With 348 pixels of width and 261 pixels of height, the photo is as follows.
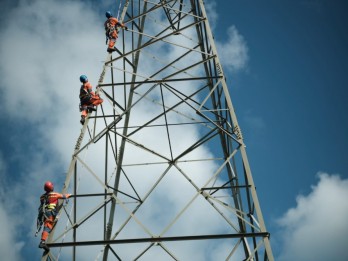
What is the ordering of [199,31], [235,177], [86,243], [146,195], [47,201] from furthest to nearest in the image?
1. [199,31]
2. [235,177]
3. [146,195]
4. [47,201]
5. [86,243]

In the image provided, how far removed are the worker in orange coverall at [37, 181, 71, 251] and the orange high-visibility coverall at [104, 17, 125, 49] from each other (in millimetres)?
4963

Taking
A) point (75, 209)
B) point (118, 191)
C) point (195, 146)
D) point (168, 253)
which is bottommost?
point (168, 253)

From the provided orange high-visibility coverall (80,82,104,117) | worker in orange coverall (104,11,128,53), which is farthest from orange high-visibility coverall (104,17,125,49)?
orange high-visibility coverall (80,82,104,117)

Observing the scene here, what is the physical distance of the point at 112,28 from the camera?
11.3 m

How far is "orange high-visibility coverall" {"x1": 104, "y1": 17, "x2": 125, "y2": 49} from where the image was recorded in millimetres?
10898

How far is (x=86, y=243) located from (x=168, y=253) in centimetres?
143

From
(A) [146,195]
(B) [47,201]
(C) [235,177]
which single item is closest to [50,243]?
(B) [47,201]

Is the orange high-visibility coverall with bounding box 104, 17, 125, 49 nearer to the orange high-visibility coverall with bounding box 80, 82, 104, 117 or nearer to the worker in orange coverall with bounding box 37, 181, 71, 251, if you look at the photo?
the orange high-visibility coverall with bounding box 80, 82, 104, 117

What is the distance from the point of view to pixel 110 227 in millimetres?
8711

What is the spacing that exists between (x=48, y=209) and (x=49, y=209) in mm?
19

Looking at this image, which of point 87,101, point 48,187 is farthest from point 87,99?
point 48,187

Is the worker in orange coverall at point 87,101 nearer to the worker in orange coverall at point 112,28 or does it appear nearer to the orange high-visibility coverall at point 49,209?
the worker in orange coverall at point 112,28

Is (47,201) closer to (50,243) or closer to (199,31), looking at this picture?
(50,243)

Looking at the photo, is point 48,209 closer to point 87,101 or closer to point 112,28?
point 87,101
